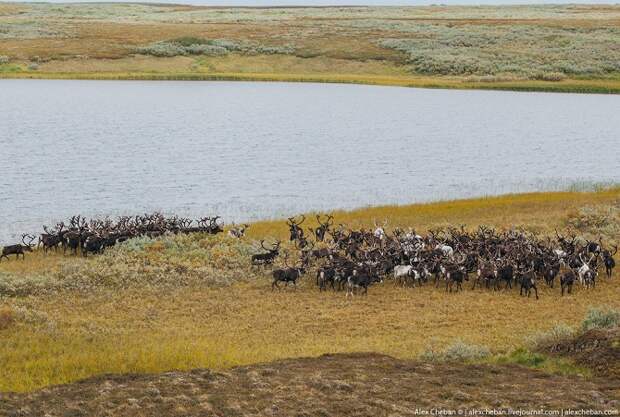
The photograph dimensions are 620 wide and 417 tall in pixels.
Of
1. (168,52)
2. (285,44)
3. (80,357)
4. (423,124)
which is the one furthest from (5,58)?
(80,357)

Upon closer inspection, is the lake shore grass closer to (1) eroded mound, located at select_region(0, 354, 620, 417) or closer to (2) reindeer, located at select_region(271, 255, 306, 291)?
(2) reindeer, located at select_region(271, 255, 306, 291)

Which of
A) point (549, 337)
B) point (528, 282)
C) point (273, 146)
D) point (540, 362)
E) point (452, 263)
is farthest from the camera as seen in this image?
point (273, 146)

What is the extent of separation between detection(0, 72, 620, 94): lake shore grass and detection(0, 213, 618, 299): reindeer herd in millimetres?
63176

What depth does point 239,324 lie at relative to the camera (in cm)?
2003

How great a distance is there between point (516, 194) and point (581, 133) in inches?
1031

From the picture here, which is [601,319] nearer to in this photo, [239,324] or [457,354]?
[457,354]

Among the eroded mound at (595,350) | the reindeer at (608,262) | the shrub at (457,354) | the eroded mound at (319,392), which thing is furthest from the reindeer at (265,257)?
the eroded mound at (595,350)

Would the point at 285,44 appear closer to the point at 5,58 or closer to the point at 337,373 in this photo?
the point at 5,58

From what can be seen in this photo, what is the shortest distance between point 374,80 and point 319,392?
78.6 meters

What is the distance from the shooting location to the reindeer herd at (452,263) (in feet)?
76.6

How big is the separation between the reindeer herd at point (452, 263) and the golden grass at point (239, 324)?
45 centimetres

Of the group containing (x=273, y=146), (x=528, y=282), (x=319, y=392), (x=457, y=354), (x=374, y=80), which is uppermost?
(x=374, y=80)

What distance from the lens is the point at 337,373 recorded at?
14.5 metres

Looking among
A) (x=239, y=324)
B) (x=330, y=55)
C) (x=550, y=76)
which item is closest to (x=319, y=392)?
(x=239, y=324)
